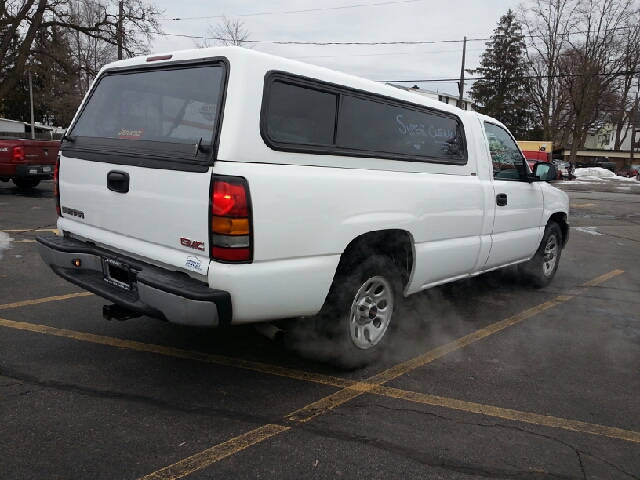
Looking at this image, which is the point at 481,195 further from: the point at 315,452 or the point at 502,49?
the point at 502,49

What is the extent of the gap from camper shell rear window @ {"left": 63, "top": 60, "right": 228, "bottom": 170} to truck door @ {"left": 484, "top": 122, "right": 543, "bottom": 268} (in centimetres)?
278

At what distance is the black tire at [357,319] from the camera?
340 centimetres

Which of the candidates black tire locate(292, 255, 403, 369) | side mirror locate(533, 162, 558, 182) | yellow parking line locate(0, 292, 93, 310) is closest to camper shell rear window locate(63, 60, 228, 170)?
black tire locate(292, 255, 403, 369)

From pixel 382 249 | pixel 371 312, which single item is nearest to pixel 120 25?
pixel 382 249

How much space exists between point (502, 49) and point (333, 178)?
191ft

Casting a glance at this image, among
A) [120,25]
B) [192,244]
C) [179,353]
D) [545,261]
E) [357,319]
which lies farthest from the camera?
[120,25]

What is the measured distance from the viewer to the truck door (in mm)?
4887

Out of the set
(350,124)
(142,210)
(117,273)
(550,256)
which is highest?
(350,124)

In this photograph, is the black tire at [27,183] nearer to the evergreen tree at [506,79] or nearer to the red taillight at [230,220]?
the red taillight at [230,220]

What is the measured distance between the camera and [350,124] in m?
3.53

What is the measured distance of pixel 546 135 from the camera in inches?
2042

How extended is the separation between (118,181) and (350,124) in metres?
1.49

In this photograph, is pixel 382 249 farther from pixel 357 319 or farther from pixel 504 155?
pixel 504 155

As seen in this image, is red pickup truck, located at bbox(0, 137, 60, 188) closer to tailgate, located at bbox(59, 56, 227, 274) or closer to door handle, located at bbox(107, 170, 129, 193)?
tailgate, located at bbox(59, 56, 227, 274)
